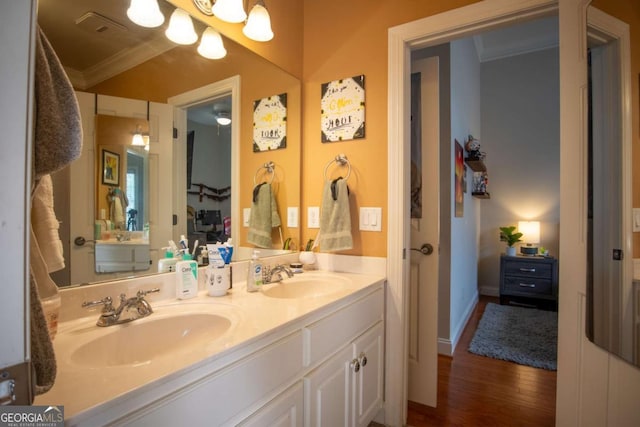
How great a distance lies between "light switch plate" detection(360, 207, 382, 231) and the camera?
64.5 inches

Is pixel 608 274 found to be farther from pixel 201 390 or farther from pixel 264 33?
pixel 264 33

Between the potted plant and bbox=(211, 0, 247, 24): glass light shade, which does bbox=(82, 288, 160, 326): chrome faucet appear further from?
the potted plant

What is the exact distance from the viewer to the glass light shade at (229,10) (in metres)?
1.29

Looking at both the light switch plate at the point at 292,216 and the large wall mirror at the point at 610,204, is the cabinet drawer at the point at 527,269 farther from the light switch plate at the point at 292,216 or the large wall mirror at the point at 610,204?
the light switch plate at the point at 292,216

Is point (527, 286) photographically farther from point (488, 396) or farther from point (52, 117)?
point (52, 117)

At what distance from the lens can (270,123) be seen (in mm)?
1757

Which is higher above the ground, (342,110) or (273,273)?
(342,110)

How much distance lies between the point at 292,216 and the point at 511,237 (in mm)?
3282

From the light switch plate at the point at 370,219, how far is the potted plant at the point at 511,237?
3039mm

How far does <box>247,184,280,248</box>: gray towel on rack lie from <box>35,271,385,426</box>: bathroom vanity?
330 mm

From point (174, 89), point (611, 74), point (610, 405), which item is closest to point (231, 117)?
point (174, 89)

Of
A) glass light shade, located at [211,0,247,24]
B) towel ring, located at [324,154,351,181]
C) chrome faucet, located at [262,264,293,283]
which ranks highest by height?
glass light shade, located at [211,0,247,24]

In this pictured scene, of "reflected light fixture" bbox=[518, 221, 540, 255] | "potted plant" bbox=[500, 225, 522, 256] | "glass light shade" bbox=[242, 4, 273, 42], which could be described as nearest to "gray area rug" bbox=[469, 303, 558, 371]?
"potted plant" bbox=[500, 225, 522, 256]

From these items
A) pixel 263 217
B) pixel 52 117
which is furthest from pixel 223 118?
pixel 52 117
